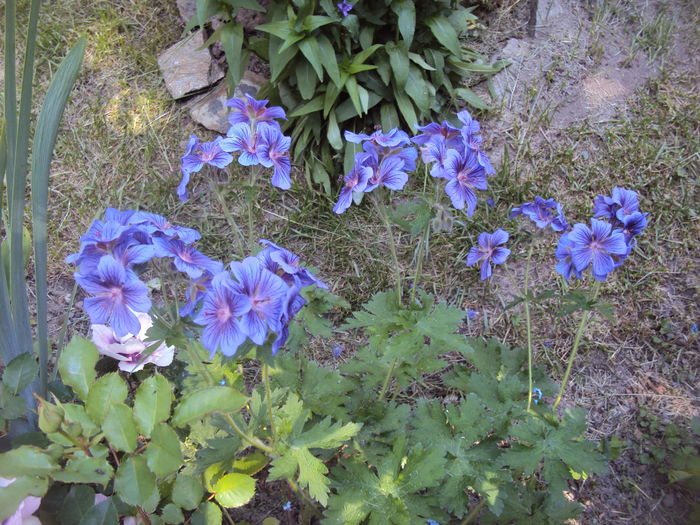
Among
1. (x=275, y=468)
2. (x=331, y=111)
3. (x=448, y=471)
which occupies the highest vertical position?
(x=331, y=111)

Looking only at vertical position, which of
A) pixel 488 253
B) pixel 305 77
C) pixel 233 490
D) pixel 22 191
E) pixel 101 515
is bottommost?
pixel 233 490

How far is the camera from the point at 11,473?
3.58ft

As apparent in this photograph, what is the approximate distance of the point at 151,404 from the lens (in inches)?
47.1

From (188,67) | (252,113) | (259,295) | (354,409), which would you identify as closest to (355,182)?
(252,113)

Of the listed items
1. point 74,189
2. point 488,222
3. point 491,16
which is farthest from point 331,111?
point 74,189

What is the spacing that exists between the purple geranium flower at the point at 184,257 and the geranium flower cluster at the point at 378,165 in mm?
395

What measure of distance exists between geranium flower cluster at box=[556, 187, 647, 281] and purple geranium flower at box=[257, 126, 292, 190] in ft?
2.35

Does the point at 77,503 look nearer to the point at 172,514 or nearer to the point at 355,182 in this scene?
the point at 172,514

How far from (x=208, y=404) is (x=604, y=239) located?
1.02 m

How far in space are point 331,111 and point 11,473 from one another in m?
1.72

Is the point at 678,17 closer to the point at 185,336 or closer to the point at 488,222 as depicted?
the point at 488,222

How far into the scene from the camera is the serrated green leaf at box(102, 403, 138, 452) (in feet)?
3.73

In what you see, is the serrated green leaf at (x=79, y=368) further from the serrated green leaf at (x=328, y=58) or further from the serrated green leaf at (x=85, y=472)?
the serrated green leaf at (x=328, y=58)

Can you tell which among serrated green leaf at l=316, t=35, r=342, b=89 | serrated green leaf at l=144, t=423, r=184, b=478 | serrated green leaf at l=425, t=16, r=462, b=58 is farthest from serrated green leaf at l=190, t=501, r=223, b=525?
serrated green leaf at l=425, t=16, r=462, b=58
